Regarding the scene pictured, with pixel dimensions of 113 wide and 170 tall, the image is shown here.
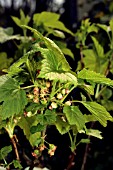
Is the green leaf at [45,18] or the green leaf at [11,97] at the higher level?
the green leaf at [45,18]

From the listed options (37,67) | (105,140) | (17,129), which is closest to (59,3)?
(105,140)

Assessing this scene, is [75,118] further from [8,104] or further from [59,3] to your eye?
[59,3]

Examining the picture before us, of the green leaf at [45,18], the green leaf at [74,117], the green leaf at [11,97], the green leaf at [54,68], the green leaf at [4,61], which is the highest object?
the green leaf at [45,18]

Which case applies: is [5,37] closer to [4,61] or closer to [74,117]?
[4,61]

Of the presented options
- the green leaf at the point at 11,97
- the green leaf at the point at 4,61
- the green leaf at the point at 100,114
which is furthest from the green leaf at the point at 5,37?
the green leaf at the point at 100,114

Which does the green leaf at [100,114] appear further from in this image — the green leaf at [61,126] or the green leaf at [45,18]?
the green leaf at [45,18]

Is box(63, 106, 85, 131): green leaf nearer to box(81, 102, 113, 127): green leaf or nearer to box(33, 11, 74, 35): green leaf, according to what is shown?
box(81, 102, 113, 127): green leaf
